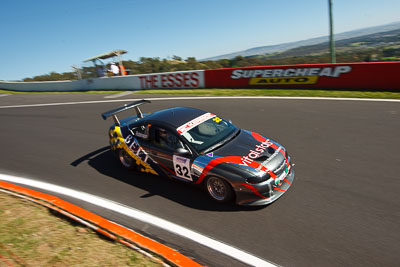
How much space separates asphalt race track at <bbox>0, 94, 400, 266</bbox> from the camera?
3.92m

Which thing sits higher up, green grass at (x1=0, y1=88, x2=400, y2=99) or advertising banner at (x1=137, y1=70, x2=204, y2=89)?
advertising banner at (x1=137, y1=70, x2=204, y2=89)

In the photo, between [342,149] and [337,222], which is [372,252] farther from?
[342,149]

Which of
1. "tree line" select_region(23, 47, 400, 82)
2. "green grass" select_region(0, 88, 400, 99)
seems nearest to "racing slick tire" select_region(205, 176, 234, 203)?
"green grass" select_region(0, 88, 400, 99)

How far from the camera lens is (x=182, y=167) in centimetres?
535

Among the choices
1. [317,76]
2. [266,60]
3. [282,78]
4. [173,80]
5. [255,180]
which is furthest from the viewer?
[266,60]

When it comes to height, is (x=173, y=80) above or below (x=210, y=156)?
above

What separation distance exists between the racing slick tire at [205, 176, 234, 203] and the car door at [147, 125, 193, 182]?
1.38ft

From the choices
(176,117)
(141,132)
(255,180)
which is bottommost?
(255,180)

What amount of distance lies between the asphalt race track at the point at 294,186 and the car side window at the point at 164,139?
0.86 meters

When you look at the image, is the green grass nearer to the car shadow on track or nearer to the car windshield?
the car windshield

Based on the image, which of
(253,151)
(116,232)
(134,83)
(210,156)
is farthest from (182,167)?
(134,83)

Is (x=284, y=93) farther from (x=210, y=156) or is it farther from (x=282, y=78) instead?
(x=210, y=156)

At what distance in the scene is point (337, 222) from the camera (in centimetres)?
434

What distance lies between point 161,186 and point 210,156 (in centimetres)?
143
